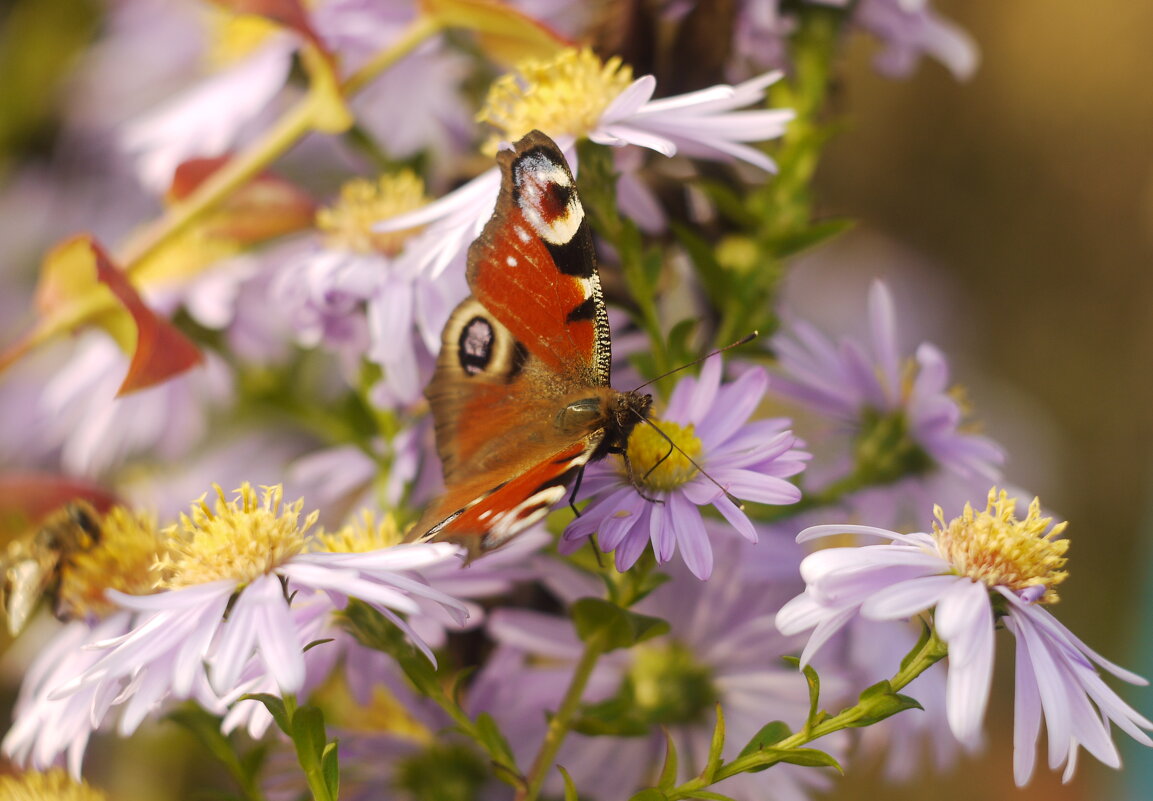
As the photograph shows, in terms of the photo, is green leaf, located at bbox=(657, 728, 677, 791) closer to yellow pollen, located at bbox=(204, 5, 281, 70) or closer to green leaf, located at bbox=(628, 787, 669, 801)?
green leaf, located at bbox=(628, 787, 669, 801)

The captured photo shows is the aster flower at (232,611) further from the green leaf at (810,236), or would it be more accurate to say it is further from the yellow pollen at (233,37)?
the yellow pollen at (233,37)

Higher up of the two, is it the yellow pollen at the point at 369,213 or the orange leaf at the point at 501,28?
the orange leaf at the point at 501,28

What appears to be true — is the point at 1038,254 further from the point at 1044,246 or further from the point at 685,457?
the point at 685,457

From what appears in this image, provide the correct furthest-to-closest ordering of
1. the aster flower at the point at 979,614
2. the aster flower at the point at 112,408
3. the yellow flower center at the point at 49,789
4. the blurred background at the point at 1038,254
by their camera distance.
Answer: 1. the blurred background at the point at 1038,254
2. the aster flower at the point at 112,408
3. the yellow flower center at the point at 49,789
4. the aster flower at the point at 979,614

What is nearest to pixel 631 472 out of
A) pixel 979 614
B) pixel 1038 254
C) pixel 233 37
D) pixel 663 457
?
pixel 663 457

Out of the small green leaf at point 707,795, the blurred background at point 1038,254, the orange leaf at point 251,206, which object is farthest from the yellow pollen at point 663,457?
the blurred background at point 1038,254

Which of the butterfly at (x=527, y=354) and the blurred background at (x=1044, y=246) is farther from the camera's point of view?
the blurred background at (x=1044, y=246)

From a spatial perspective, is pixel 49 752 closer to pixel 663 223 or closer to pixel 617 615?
pixel 617 615
